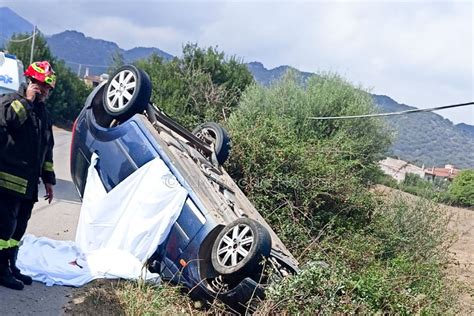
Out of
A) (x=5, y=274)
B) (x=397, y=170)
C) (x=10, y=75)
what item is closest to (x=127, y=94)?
(x=5, y=274)

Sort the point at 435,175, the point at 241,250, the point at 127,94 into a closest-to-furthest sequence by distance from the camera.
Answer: the point at 241,250
the point at 127,94
the point at 435,175

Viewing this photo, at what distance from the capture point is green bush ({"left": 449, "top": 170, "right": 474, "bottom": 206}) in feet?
57.9

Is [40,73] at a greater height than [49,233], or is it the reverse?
[40,73]

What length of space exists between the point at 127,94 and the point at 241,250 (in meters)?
2.37

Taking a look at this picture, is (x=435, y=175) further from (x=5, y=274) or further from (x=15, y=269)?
(x=5, y=274)

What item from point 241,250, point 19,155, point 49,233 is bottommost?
point 49,233

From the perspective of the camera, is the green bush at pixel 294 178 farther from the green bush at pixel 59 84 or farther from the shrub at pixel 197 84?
the green bush at pixel 59 84

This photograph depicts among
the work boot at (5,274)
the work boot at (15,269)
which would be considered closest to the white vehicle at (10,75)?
the work boot at (15,269)

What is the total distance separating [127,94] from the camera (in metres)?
6.38

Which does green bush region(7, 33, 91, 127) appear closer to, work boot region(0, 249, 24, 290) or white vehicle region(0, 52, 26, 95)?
white vehicle region(0, 52, 26, 95)

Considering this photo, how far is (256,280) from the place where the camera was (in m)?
5.06

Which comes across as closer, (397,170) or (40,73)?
(40,73)

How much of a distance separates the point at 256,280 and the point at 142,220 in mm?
1274

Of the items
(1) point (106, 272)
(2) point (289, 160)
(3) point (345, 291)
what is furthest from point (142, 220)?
(2) point (289, 160)
